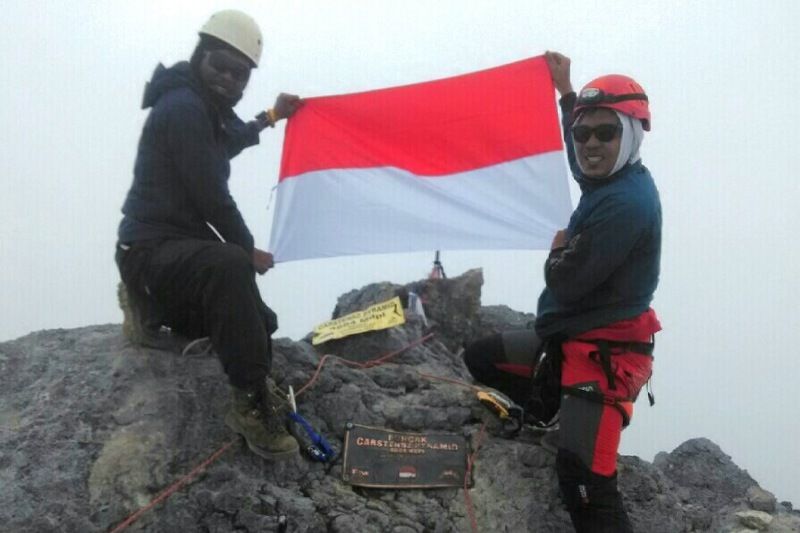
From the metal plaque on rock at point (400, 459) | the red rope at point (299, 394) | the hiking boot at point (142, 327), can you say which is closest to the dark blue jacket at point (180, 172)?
the hiking boot at point (142, 327)

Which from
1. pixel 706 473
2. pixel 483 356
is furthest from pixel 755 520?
pixel 483 356

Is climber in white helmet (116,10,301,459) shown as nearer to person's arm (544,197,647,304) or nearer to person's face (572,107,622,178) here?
person's arm (544,197,647,304)

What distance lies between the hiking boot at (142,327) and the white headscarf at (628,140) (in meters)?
3.39

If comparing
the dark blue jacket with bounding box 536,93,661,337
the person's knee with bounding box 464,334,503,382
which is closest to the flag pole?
the person's knee with bounding box 464,334,503,382

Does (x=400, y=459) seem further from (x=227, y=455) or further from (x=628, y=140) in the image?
(x=628, y=140)

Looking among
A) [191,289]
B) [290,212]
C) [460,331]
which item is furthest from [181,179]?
[460,331]

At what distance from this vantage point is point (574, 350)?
5.32 meters

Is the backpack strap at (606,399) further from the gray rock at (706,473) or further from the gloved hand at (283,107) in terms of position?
the gloved hand at (283,107)

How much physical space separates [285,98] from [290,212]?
1.10 meters

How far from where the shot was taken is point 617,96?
17.2 feet

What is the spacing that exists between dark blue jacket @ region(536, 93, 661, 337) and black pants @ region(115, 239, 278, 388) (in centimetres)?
201

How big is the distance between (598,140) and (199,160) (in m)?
2.67

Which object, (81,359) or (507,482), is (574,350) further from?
(81,359)

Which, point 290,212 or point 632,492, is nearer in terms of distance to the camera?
point 632,492
